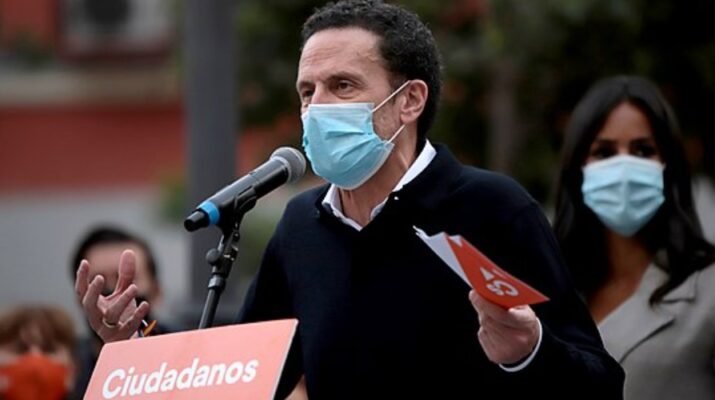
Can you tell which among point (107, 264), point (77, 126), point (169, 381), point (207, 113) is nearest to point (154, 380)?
point (169, 381)

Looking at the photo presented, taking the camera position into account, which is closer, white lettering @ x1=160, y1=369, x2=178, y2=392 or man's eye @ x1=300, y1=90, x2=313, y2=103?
white lettering @ x1=160, y1=369, x2=178, y2=392

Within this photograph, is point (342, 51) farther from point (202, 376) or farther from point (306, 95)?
point (202, 376)

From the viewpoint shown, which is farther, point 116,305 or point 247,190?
point 116,305

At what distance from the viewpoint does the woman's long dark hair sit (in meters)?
5.01

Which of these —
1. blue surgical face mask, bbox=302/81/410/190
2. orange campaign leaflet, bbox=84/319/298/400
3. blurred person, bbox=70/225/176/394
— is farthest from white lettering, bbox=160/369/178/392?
blurred person, bbox=70/225/176/394

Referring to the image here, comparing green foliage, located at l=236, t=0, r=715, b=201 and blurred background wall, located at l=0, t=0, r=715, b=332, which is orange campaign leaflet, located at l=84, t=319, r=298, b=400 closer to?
blurred background wall, located at l=0, t=0, r=715, b=332

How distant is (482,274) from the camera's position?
3.16 metres

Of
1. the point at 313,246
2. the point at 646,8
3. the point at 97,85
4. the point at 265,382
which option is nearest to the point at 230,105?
the point at 646,8

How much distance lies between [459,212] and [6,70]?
21.4 metres

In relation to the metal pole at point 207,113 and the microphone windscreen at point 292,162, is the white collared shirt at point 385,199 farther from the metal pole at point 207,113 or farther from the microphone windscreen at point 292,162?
the metal pole at point 207,113

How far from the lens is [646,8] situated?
30.0ft

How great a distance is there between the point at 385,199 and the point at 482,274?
2.59ft

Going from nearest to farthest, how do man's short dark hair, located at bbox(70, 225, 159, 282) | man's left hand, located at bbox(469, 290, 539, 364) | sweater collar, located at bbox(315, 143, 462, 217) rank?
man's left hand, located at bbox(469, 290, 539, 364) < sweater collar, located at bbox(315, 143, 462, 217) < man's short dark hair, located at bbox(70, 225, 159, 282)

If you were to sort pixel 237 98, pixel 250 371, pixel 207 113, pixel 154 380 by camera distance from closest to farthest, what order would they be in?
pixel 250 371
pixel 154 380
pixel 207 113
pixel 237 98
